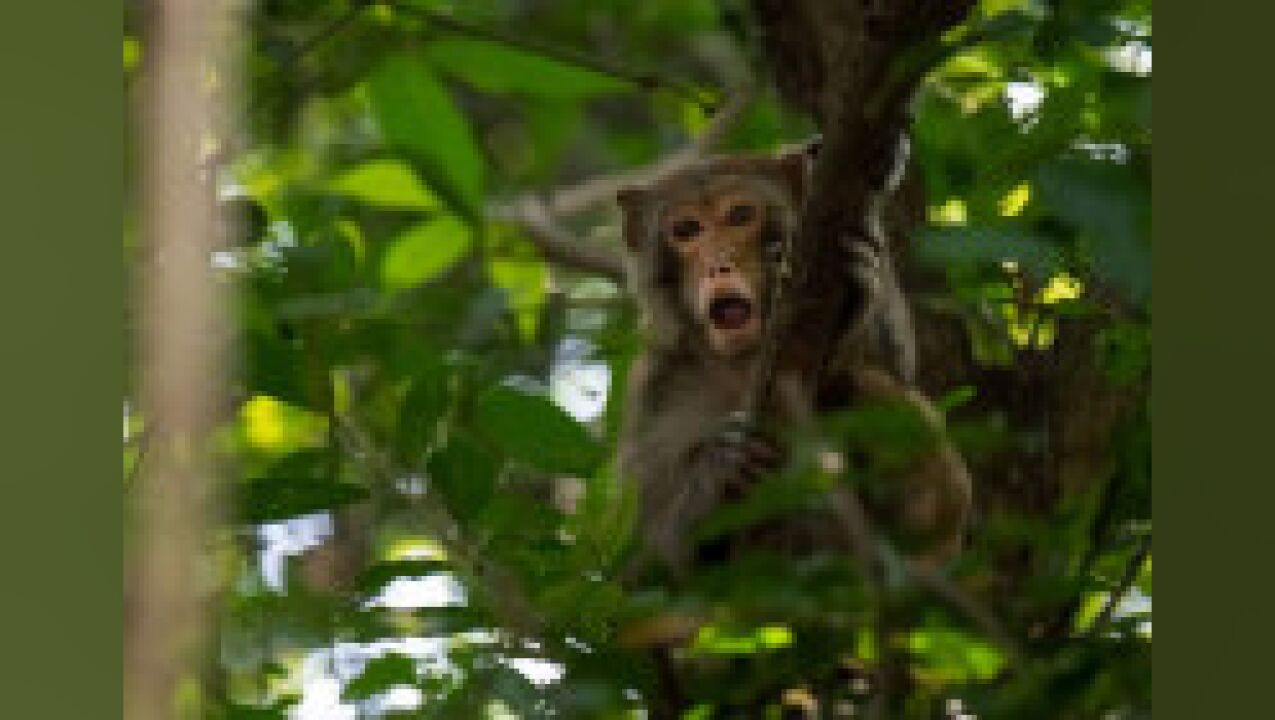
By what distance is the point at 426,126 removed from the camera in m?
5.87

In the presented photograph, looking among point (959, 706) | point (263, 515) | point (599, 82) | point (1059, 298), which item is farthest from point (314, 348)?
point (599, 82)

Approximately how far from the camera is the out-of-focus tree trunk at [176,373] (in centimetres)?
302

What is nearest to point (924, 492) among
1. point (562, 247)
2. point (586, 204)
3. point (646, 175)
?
point (562, 247)

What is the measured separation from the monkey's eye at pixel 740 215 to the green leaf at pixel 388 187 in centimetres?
120

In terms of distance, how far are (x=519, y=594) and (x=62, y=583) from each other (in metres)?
0.63

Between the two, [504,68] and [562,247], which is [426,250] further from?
[504,68]

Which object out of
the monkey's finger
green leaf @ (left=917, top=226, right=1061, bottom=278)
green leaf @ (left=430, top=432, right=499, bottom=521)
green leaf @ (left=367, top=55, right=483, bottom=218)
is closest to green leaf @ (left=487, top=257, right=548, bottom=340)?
green leaf @ (left=367, top=55, right=483, bottom=218)

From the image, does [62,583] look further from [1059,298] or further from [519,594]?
[1059,298]

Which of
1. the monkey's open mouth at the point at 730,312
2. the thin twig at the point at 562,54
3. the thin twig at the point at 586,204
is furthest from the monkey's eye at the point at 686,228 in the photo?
the thin twig at the point at 562,54

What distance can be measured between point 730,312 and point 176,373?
1.70m

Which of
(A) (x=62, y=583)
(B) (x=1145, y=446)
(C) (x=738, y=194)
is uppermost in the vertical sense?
(C) (x=738, y=194)

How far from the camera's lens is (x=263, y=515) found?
3.46 metres

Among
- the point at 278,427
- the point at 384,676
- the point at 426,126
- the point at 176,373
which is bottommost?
the point at 384,676

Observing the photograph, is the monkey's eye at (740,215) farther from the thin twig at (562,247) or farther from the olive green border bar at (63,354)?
the olive green border bar at (63,354)
